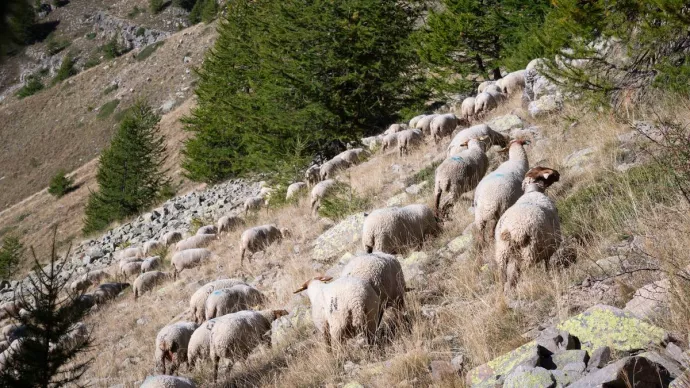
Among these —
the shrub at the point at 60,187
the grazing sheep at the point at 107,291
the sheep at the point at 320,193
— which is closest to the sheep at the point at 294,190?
the sheep at the point at 320,193

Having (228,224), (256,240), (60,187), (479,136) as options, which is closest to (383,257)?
(479,136)

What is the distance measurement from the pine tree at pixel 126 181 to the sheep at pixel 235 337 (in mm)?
31502

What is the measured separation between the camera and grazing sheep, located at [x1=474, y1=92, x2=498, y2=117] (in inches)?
613

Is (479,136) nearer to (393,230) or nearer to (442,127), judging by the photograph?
(393,230)

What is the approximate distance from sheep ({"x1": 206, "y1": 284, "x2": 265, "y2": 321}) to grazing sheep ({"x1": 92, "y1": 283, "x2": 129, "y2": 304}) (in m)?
8.88

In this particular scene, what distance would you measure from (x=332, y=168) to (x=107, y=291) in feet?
22.9

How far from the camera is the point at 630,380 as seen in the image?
2998mm

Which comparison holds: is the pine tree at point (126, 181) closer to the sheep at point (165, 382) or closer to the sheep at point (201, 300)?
the sheep at point (201, 300)

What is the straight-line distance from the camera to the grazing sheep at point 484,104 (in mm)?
15570

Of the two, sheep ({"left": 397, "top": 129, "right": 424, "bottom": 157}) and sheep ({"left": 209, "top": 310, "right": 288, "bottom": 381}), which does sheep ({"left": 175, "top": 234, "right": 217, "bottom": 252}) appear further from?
sheep ({"left": 209, "top": 310, "right": 288, "bottom": 381})

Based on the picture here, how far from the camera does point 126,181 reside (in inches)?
1474

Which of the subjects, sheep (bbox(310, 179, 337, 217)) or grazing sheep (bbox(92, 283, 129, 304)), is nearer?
sheep (bbox(310, 179, 337, 217))

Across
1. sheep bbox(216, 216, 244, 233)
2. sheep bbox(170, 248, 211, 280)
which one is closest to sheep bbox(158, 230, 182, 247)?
sheep bbox(216, 216, 244, 233)

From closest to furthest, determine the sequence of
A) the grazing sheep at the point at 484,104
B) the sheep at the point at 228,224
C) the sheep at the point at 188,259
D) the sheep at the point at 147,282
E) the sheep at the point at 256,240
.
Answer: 1. the sheep at the point at 256,240
2. the sheep at the point at 188,259
3. the sheep at the point at 147,282
4. the grazing sheep at the point at 484,104
5. the sheep at the point at 228,224
